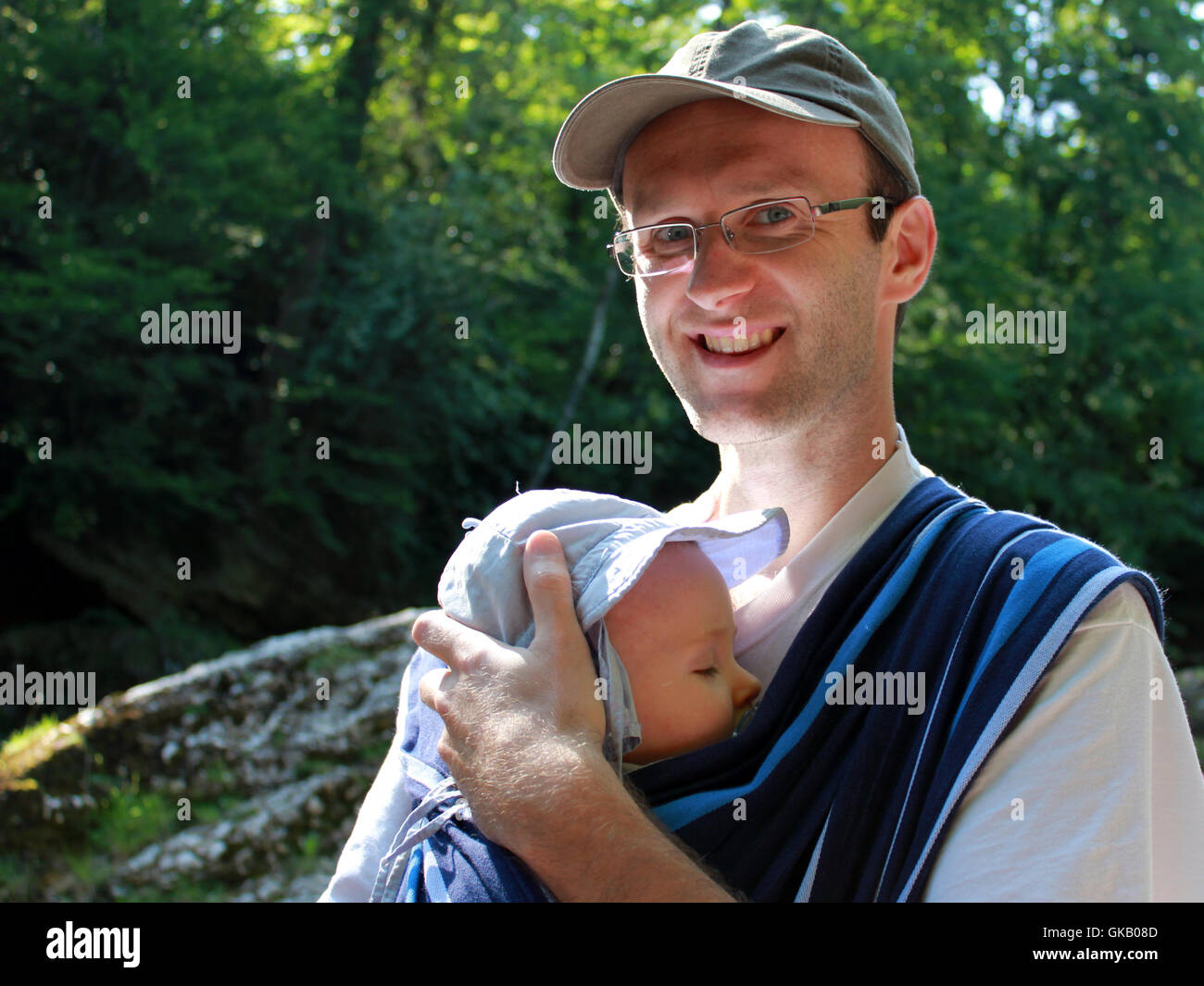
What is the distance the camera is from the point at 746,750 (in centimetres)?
148

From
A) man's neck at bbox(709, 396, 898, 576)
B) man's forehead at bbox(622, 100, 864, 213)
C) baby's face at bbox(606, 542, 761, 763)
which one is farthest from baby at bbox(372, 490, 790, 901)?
man's forehead at bbox(622, 100, 864, 213)

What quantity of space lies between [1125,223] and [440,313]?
11314 millimetres

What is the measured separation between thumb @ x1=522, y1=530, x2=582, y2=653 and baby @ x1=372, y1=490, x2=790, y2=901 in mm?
37

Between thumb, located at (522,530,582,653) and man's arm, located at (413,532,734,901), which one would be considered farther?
thumb, located at (522,530,582,653)

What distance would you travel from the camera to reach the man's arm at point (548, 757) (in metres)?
1.33

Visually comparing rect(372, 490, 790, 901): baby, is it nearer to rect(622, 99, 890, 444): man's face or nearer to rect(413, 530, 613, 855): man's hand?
rect(413, 530, 613, 855): man's hand

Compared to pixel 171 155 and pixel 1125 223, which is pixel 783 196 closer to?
pixel 171 155

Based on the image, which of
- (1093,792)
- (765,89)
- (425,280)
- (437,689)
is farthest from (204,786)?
(425,280)

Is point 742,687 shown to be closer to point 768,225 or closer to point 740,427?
point 740,427

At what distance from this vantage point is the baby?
1550 mm

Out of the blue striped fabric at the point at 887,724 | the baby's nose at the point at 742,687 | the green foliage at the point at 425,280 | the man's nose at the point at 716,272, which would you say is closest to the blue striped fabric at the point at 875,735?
the blue striped fabric at the point at 887,724

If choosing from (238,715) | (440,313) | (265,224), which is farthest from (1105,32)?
(238,715)

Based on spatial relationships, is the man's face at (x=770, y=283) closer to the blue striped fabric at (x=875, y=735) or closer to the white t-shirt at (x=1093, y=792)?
the blue striped fabric at (x=875, y=735)

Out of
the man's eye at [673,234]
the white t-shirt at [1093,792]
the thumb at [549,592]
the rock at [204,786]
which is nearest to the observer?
the white t-shirt at [1093,792]
